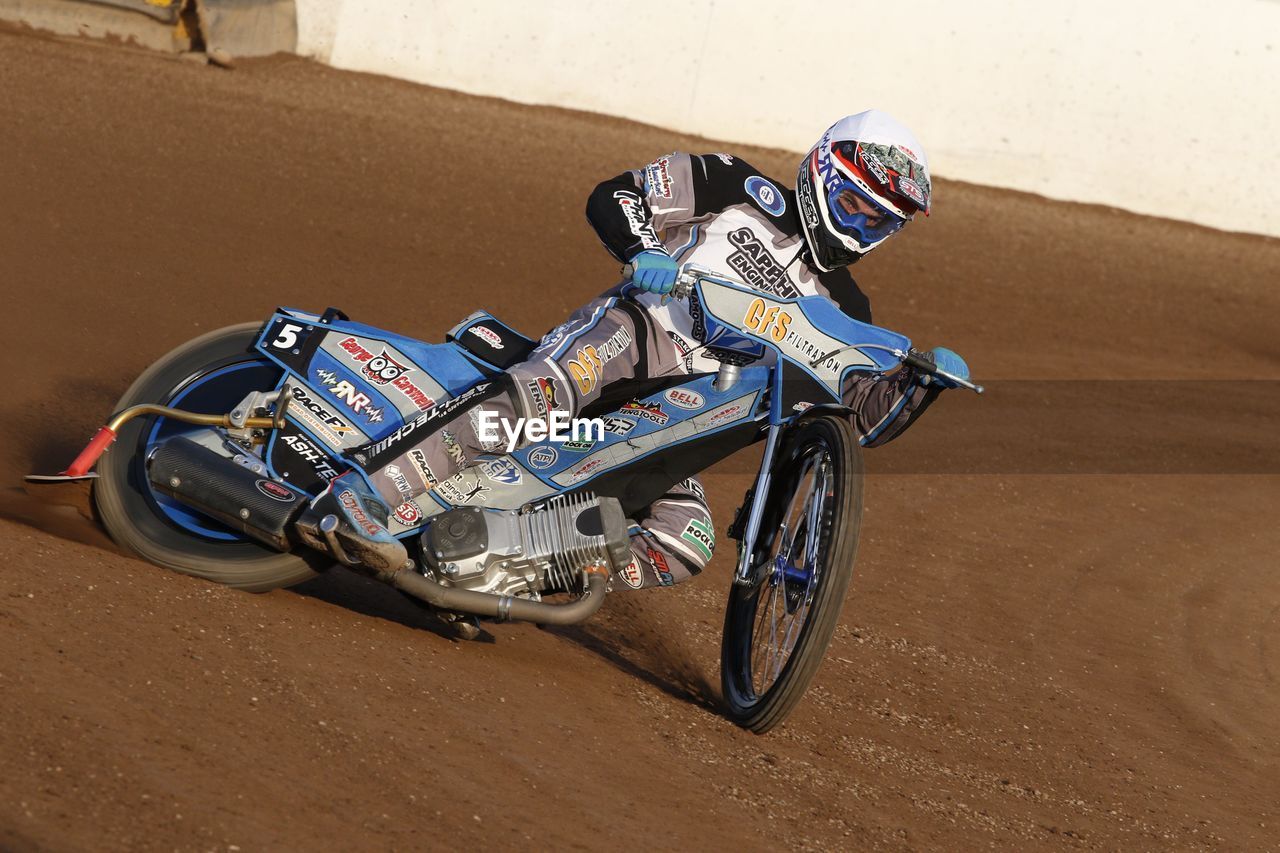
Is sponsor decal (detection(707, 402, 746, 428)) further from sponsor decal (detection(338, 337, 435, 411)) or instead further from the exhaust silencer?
the exhaust silencer

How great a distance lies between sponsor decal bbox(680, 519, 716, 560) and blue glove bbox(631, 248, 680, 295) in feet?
3.35

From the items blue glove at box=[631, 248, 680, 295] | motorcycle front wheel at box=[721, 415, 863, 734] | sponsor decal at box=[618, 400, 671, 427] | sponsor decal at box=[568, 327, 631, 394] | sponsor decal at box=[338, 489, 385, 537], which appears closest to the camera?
motorcycle front wheel at box=[721, 415, 863, 734]

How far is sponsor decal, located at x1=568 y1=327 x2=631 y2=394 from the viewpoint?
184 inches

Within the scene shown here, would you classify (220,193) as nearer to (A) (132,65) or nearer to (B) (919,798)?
(A) (132,65)

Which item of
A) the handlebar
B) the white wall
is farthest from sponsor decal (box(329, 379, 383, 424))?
the white wall

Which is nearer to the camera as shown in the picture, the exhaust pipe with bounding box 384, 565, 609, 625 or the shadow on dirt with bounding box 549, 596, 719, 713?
the exhaust pipe with bounding box 384, 565, 609, 625

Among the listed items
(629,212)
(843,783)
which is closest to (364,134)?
(629,212)

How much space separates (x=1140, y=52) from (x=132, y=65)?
29.0ft

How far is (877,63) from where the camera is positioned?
12.0 m

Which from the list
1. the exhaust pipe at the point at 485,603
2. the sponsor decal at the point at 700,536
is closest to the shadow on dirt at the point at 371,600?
the exhaust pipe at the point at 485,603

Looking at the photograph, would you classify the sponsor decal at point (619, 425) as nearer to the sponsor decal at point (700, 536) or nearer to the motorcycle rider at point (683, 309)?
the motorcycle rider at point (683, 309)

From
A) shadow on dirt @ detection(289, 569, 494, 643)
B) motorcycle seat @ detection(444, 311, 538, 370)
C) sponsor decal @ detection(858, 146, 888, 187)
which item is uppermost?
sponsor decal @ detection(858, 146, 888, 187)

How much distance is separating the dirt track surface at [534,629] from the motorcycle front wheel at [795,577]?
0.23 meters

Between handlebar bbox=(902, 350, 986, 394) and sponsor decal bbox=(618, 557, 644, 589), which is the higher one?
Result: handlebar bbox=(902, 350, 986, 394)
